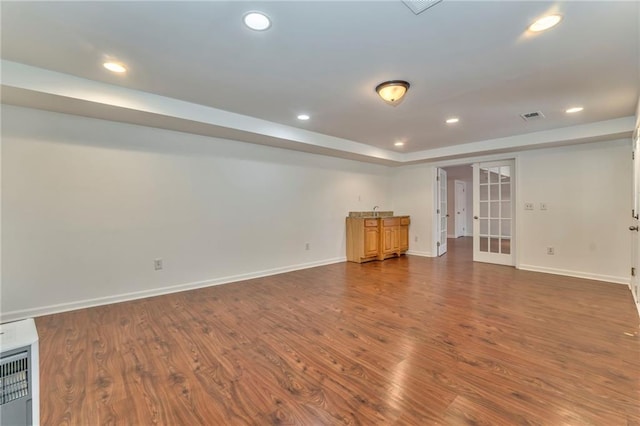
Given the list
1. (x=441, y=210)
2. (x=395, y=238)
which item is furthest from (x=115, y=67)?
(x=441, y=210)

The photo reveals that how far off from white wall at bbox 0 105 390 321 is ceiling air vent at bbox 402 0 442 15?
3296 mm

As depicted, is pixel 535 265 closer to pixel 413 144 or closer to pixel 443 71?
pixel 413 144

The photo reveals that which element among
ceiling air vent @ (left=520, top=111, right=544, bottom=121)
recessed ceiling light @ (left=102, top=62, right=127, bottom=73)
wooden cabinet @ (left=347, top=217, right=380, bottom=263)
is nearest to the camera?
recessed ceiling light @ (left=102, top=62, right=127, bottom=73)

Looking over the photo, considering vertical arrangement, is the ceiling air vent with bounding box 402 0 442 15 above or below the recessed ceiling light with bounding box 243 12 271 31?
below

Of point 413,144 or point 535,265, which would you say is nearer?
point 535,265

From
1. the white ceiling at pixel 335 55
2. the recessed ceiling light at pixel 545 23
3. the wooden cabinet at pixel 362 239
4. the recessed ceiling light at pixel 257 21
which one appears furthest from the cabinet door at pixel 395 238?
the recessed ceiling light at pixel 257 21

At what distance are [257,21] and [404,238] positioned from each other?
5.85 meters

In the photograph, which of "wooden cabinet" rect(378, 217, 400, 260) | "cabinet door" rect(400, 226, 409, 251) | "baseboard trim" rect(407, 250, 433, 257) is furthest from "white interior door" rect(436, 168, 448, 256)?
"wooden cabinet" rect(378, 217, 400, 260)

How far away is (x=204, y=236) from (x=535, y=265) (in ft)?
19.1

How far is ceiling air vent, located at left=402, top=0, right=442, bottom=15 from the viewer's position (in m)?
1.70

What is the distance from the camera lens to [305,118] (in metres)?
3.93

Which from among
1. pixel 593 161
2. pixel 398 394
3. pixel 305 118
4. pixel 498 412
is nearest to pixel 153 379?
pixel 398 394

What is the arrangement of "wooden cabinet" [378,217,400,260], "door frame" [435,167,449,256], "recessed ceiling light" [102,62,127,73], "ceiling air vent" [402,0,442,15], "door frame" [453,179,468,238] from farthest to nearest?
"door frame" [453,179,468,238] → "door frame" [435,167,449,256] → "wooden cabinet" [378,217,400,260] → "recessed ceiling light" [102,62,127,73] → "ceiling air vent" [402,0,442,15]

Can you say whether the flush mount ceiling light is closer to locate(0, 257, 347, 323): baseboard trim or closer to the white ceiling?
the white ceiling
